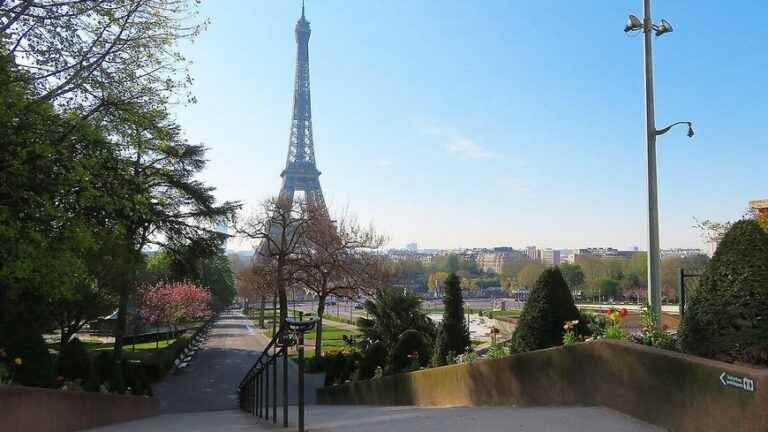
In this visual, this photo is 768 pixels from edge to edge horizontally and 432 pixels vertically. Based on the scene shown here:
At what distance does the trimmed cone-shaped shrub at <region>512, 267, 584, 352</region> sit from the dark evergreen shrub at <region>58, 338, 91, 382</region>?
11592 millimetres

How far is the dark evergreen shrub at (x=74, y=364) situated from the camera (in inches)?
572

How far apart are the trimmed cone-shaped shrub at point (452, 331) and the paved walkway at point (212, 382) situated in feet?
36.1

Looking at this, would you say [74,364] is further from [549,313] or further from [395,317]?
[395,317]

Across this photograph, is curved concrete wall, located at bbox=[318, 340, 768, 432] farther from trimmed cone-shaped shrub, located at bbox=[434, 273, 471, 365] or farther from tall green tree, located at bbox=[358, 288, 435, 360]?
A: tall green tree, located at bbox=[358, 288, 435, 360]

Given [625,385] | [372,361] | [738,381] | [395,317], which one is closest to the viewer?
[738,381]

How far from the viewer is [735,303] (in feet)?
15.4

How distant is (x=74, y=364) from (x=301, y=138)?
109924 mm

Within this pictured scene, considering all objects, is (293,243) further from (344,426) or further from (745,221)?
(745,221)

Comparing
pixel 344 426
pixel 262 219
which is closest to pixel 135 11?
pixel 344 426

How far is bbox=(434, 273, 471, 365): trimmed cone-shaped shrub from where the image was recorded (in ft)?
41.0

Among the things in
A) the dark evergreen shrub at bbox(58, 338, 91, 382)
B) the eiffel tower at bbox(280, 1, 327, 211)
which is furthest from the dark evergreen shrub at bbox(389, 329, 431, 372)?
the eiffel tower at bbox(280, 1, 327, 211)

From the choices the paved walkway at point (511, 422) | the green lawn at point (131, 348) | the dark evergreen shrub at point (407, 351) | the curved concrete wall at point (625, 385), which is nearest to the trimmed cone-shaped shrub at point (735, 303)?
the curved concrete wall at point (625, 385)

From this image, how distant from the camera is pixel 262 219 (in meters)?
39.0

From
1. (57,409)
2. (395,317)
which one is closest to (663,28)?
(57,409)
